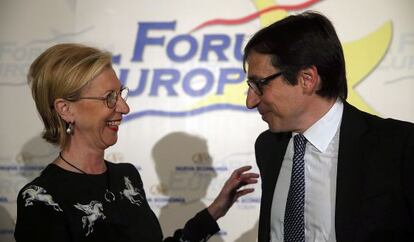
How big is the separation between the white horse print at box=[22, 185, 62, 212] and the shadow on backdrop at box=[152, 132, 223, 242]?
167 centimetres

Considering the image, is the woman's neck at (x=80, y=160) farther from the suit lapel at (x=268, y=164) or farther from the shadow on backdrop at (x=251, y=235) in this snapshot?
the shadow on backdrop at (x=251, y=235)

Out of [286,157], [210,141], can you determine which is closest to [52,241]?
[286,157]

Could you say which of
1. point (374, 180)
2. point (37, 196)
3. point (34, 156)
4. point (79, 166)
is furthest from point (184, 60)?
point (374, 180)

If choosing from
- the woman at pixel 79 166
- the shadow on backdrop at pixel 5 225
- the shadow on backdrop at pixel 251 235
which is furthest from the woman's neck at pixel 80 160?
the shadow on backdrop at pixel 5 225

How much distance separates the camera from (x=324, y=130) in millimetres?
1569

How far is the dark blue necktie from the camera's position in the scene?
60.4 inches

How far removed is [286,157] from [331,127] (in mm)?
248

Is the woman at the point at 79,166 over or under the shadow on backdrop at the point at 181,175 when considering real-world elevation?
over

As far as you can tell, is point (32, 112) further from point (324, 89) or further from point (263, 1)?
point (324, 89)

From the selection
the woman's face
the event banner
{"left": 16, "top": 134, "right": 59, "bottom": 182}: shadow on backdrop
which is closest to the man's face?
the woman's face

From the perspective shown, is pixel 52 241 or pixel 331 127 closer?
pixel 52 241

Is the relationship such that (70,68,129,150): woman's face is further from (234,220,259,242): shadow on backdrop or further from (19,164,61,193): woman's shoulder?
(234,220,259,242): shadow on backdrop

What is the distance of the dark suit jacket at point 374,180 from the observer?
1.34 metres

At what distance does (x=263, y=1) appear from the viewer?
313 centimetres
